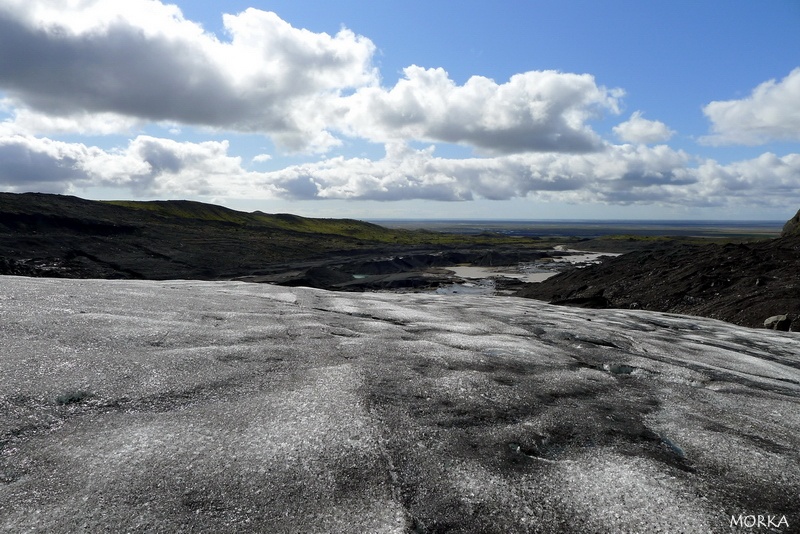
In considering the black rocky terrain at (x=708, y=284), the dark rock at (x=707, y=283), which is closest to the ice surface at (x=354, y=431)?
the black rocky terrain at (x=708, y=284)

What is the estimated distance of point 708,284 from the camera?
78.7ft

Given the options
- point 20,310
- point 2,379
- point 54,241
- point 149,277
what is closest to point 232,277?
point 149,277

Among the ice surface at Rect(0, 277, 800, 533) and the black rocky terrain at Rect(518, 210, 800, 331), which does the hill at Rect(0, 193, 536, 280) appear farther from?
the ice surface at Rect(0, 277, 800, 533)

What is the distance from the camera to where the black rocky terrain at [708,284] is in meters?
19.2

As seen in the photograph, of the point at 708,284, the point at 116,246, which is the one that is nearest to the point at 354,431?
the point at 708,284

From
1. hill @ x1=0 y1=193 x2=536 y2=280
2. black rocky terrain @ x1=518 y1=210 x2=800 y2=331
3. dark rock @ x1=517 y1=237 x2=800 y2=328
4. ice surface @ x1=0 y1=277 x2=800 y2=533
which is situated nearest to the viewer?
ice surface @ x1=0 y1=277 x2=800 y2=533

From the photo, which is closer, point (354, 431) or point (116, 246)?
point (354, 431)

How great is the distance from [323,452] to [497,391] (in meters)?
2.73

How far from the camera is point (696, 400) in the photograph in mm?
6895

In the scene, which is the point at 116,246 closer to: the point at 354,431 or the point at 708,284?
the point at 708,284

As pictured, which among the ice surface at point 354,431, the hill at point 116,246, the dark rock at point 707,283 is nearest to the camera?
Answer: the ice surface at point 354,431

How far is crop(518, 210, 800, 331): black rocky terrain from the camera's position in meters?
19.2

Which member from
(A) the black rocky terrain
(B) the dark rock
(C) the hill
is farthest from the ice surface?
(C) the hill

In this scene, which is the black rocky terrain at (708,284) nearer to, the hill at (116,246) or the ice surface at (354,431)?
the ice surface at (354,431)
